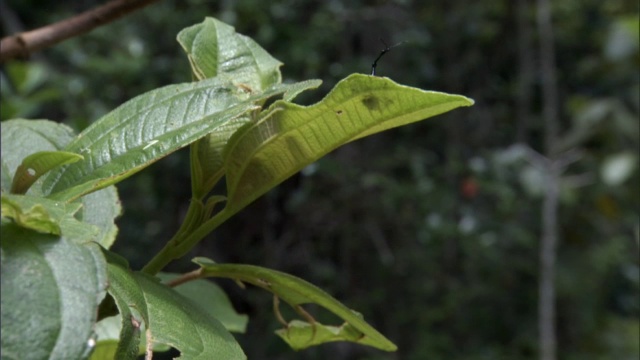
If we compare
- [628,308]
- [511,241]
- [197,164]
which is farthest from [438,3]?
[197,164]

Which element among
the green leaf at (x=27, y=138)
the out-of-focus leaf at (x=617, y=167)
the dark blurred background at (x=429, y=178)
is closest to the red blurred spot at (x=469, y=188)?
the dark blurred background at (x=429, y=178)

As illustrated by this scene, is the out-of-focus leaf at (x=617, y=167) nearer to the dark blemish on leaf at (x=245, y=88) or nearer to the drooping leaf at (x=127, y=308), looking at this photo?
the dark blemish on leaf at (x=245, y=88)

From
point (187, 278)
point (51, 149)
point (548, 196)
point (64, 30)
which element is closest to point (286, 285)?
point (187, 278)

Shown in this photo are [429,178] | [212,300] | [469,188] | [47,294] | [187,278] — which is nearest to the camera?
[47,294]

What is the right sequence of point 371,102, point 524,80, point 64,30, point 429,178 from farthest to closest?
point 524,80 → point 429,178 → point 64,30 → point 371,102

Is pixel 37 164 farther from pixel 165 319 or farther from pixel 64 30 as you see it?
pixel 64 30

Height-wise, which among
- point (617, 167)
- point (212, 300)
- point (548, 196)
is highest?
point (212, 300)
